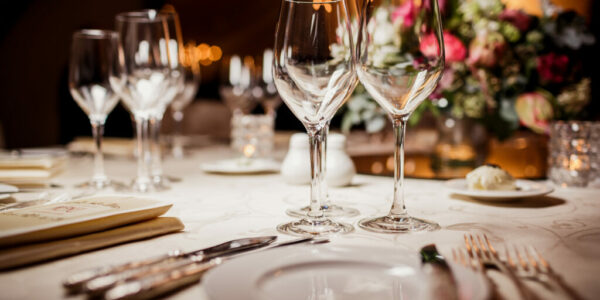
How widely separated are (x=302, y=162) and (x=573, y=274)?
2.47ft

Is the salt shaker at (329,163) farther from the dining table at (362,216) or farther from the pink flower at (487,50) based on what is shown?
the pink flower at (487,50)

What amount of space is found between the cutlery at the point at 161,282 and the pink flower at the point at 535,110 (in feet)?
4.09

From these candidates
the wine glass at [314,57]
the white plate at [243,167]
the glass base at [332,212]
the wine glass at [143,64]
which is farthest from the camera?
the white plate at [243,167]

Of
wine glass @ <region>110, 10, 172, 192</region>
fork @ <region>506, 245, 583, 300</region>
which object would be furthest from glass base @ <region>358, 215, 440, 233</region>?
wine glass @ <region>110, 10, 172, 192</region>

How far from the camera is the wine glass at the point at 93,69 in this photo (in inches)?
47.9

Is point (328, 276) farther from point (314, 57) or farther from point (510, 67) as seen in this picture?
point (510, 67)

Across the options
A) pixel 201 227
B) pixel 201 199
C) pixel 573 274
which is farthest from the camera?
pixel 201 199

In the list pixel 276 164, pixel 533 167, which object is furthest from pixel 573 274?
pixel 533 167

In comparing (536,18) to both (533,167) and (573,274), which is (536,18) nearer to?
(533,167)

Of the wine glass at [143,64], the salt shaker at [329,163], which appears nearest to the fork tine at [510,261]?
the salt shaker at [329,163]

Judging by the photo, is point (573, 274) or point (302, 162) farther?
point (302, 162)

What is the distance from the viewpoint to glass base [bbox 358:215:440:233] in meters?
0.78

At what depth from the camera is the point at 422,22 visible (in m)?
0.77

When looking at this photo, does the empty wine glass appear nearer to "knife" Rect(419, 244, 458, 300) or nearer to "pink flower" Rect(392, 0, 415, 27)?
"pink flower" Rect(392, 0, 415, 27)
